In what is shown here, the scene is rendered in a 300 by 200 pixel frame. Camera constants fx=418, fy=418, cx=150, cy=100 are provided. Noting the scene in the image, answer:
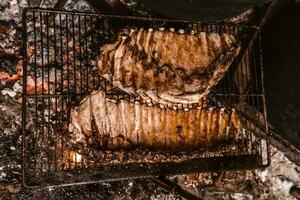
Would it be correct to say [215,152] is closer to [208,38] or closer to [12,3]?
[208,38]

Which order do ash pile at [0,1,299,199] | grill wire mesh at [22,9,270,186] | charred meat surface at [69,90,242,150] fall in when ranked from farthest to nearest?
ash pile at [0,1,299,199], grill wire mesh at [22,9,270,186], charred meat surface at [69,90,242,150]

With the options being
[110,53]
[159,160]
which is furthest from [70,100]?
[159,160]

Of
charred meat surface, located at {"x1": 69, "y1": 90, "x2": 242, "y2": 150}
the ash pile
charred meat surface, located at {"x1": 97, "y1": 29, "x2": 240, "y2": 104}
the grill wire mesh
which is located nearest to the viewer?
charred meat surface, located at {"x1": 97, "y1": 29, "x2": 240, "y2": 104}

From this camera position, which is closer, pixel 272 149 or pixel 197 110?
pixel 197 110

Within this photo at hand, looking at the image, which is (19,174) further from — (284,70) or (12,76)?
(284,70)

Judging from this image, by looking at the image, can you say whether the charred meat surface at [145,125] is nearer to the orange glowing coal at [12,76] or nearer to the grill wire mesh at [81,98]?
the grill wire mesh at [81,98]

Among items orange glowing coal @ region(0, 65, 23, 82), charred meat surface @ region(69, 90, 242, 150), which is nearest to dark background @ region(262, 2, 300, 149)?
charred meat surface @ region(69, 90, 242, 150)

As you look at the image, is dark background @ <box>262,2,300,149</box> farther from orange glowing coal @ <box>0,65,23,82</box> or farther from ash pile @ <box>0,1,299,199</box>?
orange glowing coal @ <box>0,65,23,82</box>
